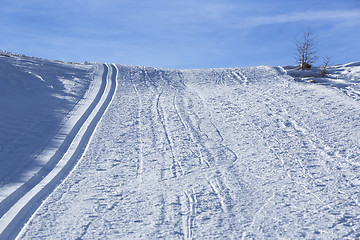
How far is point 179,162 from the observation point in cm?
617

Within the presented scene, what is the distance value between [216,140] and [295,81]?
24.6 feet

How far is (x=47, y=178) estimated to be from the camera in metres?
5.55

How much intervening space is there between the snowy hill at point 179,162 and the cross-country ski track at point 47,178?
2 centimetres

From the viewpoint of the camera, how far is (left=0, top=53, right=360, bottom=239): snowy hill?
4.26 m

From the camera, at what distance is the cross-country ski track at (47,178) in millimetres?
4355

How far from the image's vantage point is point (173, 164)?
610 cm

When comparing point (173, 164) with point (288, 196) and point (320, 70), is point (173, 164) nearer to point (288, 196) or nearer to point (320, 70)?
point (288, 196)

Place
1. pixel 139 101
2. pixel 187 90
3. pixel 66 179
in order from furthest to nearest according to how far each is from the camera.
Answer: pixel 187 90 → pixel 139 101 → pixel 66 179

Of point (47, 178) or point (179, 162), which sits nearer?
point (47, 178)

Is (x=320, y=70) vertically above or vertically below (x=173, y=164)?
above

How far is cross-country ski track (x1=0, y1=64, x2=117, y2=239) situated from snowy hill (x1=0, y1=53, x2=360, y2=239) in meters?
0.02

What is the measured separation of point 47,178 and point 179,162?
217 centimetres

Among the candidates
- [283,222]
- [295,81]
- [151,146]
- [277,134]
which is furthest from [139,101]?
[283,222]

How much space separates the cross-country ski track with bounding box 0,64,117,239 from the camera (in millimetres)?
4355
